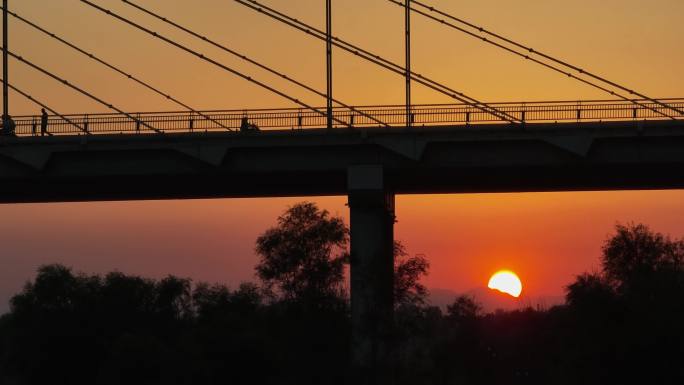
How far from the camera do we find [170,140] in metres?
84.1

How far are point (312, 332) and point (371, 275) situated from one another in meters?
4.29

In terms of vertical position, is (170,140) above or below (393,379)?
above

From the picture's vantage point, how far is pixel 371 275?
79688 mm

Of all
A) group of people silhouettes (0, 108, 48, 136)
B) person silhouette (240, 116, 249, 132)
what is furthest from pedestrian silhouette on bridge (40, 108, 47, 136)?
person silhouette (240, 116, 249, 132)

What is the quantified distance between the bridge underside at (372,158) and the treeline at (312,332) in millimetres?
3509

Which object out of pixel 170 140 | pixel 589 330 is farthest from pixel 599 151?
pixel 170 140

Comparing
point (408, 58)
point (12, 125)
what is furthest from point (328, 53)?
point (12, 125)

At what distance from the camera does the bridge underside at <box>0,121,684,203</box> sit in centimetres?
8038

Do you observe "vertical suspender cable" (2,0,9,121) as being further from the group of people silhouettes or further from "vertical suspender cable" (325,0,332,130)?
"vertical suspender cable" (325,0,332,130)

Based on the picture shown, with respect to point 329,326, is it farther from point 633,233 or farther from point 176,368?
point 633,233

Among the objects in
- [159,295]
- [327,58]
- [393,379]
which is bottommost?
[393,379]

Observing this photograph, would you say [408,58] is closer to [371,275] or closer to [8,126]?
[371,275]

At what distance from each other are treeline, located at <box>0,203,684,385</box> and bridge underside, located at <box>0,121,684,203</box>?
3.51 metres

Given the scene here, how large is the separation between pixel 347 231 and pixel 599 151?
1437cm
